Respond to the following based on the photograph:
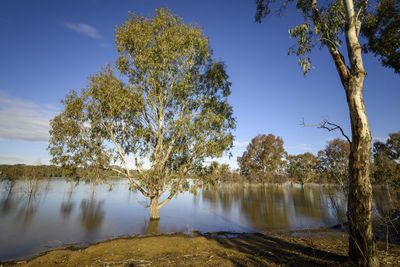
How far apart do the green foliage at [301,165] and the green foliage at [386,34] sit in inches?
1647

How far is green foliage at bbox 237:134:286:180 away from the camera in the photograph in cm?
4441

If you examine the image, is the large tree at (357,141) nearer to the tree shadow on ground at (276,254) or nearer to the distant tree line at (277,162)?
the tree shadow on ground at (276,254)

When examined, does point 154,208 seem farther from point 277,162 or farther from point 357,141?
point 277,162

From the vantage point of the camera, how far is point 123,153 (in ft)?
41.4

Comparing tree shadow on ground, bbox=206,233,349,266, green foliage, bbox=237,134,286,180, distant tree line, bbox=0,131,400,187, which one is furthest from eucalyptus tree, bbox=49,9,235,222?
green foliage, bbox=237,134,286,180

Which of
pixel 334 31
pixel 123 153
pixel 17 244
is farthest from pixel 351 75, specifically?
pixel 17 244

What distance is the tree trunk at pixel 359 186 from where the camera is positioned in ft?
13.7

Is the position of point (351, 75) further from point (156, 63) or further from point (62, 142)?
point (62, 142)

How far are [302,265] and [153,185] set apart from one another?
348 inches

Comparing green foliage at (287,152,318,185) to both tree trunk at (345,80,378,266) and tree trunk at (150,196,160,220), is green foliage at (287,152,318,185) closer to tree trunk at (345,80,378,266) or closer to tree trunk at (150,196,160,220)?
tree trunk at (150,196,160,220)

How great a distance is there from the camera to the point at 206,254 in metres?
6.03


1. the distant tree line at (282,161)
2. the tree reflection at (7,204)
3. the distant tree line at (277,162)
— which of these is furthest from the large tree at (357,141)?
the distant tree line at (277,162)

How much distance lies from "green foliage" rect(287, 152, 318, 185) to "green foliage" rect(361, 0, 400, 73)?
1647 inches

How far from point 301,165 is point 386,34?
45301 mm
